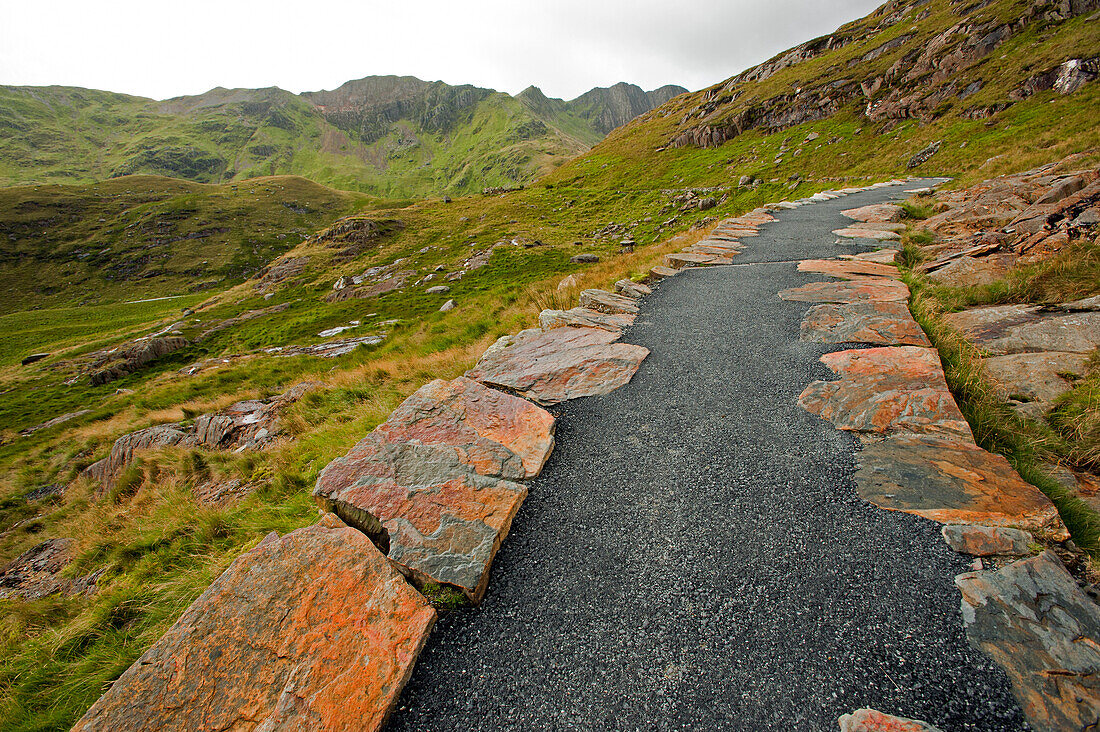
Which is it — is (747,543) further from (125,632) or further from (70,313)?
(70,313)

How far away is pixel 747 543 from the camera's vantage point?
340 centimetres

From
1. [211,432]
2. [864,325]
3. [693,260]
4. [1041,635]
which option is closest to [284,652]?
[1041,635]

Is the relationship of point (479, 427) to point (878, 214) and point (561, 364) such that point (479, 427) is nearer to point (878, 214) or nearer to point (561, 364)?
point (561, 364)

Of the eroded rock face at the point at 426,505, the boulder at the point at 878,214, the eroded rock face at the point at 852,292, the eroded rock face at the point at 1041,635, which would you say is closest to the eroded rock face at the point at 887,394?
the eroded rock face at the point at 1041,635

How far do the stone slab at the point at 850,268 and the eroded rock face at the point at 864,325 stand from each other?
8.33 ft

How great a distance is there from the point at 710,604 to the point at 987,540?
224cm

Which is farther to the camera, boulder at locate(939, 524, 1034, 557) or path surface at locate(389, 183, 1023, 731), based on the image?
boulder at locate(939, 524, 1034, 557)

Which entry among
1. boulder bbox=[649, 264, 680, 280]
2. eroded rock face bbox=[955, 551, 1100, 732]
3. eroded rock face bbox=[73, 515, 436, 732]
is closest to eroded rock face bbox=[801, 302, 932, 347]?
eroded rock face bbox=[955, 551, 1100, 732]

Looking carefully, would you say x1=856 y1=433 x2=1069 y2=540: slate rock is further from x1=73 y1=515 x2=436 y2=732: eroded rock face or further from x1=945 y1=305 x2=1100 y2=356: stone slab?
x1=73 y1=515 x2=436 y2=732: eroded rock face

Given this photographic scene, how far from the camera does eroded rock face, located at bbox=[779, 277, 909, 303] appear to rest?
7852 mm

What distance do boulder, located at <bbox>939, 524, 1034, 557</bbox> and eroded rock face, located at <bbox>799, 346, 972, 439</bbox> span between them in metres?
1.46

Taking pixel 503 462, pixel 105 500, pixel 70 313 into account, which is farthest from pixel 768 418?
pixel 70 313

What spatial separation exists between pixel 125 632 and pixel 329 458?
2.74 m

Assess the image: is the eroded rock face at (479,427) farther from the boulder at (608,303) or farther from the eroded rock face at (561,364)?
the boulder at (608,303)
